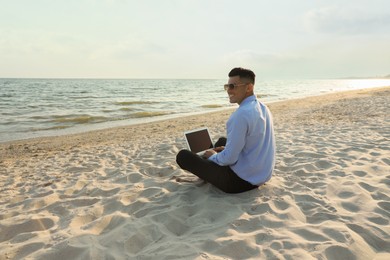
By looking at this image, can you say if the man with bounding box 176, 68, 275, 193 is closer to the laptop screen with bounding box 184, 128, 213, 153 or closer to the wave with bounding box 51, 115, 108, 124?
the laptop screen with bounding box 184, 128, 213, 153

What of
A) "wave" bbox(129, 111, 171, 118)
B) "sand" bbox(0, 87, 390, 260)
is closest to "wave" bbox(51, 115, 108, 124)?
"wave" bbox(129, 111, 171, 118)

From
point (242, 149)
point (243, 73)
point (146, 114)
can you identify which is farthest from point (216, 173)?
point (146, 114)

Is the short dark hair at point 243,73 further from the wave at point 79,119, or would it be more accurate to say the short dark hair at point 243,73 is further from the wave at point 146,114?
the wave at point 146,114

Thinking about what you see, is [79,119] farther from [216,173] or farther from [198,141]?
[216,173]

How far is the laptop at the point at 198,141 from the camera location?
173 inches

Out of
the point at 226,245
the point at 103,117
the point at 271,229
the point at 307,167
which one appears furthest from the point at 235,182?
the point at 103,117

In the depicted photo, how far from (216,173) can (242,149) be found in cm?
53

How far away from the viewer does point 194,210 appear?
3561mm

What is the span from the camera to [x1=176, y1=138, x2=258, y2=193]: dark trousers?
148 inches

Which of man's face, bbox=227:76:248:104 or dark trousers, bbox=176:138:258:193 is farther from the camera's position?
dark trousers, bbox=176:138:258:193

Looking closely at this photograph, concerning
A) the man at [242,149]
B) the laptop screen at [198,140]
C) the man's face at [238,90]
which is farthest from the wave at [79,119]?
the man's face at [238,90]

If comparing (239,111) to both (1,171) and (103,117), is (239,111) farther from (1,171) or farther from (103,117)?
(103,117)

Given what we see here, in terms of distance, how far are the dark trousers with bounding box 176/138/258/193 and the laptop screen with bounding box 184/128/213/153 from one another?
386 mm

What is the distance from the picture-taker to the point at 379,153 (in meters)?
5.41
